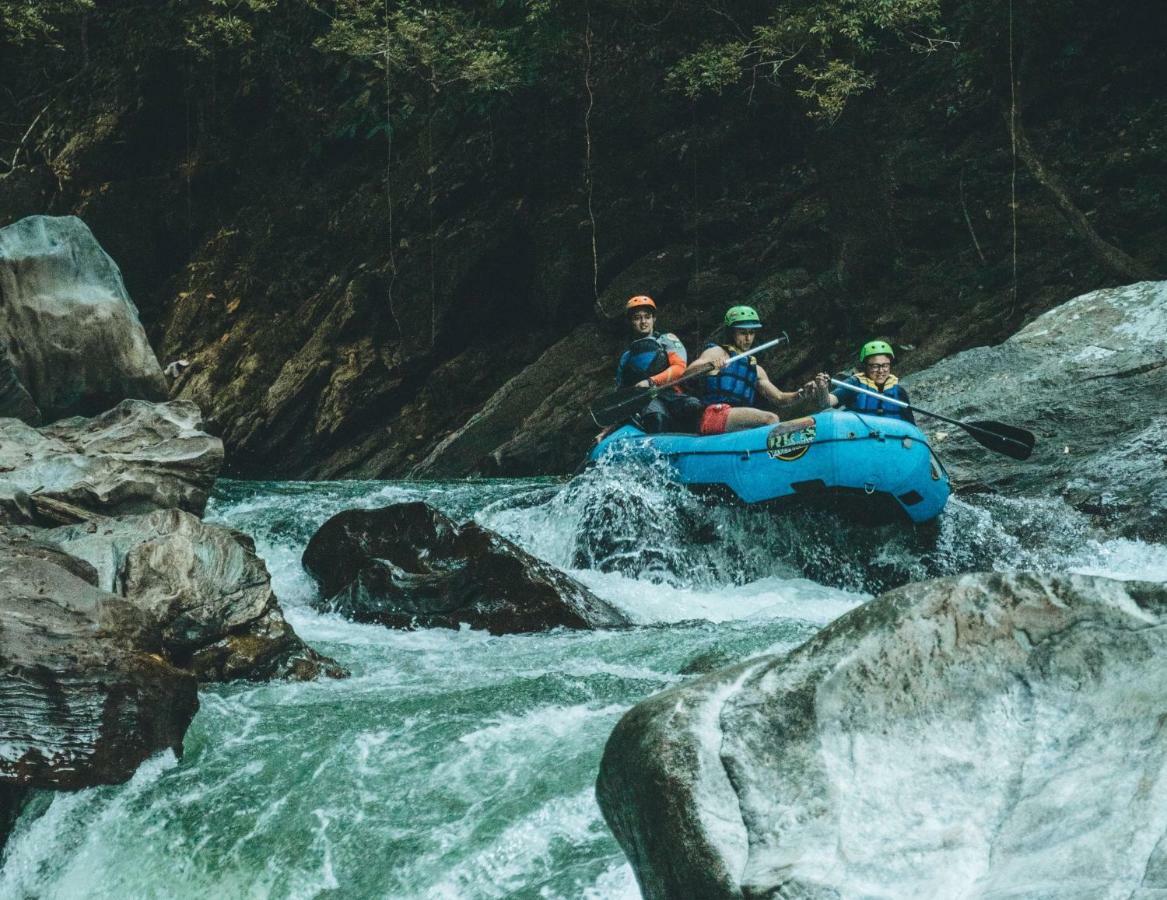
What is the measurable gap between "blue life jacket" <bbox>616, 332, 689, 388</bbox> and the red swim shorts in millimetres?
749

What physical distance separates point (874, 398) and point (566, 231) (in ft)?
22.2

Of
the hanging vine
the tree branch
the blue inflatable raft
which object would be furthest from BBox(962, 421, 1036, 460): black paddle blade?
the hanging vine

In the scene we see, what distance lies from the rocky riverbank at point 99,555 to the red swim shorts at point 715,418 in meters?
3.35

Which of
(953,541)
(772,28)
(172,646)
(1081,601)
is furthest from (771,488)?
(772,28)

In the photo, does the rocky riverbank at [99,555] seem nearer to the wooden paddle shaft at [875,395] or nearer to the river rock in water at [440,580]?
the river rock in water at [440,580]

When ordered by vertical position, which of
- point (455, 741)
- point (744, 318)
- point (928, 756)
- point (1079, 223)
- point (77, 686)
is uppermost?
point (1079, 223)

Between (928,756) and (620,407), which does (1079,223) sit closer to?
(620,407)

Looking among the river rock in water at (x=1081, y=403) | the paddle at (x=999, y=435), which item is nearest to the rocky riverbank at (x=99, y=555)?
the paddle at (x=999, y=435)

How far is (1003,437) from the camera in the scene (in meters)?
7.80

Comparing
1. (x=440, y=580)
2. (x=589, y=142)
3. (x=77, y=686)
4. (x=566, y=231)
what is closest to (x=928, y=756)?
(x=77, y=686)

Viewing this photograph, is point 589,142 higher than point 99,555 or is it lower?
higher

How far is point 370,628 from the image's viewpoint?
6277 mm

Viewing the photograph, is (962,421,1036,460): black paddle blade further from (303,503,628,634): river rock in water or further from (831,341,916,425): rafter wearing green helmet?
(303,503,628,634): river rock in water

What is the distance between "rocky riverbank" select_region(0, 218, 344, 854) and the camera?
3.61 meters
